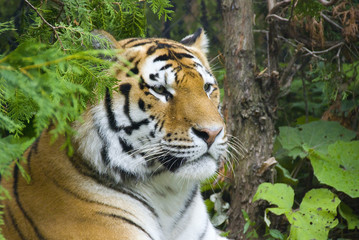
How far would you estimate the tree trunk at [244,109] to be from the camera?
3.76 meters

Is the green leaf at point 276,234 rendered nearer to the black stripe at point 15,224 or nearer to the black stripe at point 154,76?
the black stripe at point 154,76

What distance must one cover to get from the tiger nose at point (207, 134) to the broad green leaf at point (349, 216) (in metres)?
1.81

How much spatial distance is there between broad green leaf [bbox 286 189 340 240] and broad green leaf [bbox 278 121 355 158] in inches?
23.9

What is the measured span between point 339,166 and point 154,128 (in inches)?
77.3

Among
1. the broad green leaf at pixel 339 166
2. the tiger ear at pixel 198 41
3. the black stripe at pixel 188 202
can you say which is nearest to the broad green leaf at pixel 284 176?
the broad green leaf at pixel 339 166

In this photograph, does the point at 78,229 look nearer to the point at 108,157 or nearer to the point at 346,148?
the point at 108,157

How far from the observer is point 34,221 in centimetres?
238

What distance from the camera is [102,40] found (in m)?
2.38

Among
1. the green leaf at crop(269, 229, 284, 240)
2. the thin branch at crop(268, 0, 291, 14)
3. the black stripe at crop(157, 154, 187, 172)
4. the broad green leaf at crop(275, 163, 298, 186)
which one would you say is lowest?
the green leaf at crop(269, 229, 284, 240)

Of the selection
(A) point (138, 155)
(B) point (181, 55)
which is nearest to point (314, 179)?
(B) point (181, 55)

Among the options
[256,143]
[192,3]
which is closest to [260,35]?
[192,3]

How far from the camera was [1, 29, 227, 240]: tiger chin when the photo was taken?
231cm

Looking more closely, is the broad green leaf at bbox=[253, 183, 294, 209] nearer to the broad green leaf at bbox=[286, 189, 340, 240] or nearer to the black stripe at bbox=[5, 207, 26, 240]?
the broad green leaf at bbox=[286, 189, 340, 240]

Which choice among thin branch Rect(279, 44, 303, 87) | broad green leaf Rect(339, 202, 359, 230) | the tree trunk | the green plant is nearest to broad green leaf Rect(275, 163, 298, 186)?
the green plant
